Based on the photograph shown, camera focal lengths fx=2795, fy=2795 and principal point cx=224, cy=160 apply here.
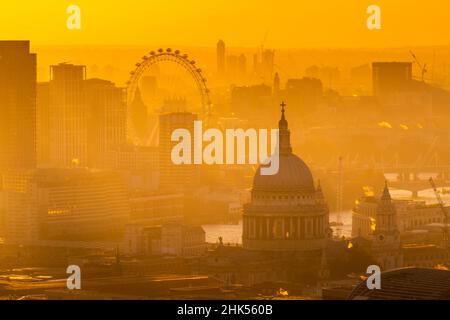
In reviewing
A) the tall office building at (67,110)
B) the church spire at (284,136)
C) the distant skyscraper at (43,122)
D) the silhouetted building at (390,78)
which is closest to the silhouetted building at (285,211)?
the church spire at (284,136)

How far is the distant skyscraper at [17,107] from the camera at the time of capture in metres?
104

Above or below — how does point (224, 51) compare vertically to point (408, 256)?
above

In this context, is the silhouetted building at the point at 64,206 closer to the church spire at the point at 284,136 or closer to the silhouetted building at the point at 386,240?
the silhouetted building at the point at 386,240

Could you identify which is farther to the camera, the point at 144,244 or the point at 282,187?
the point at 144,244

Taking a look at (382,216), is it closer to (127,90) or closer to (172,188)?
(172,188)

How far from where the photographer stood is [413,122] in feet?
490

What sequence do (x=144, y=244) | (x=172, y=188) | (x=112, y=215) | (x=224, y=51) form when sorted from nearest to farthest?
1. (x=144, y=244)
2. (x=112, y=215)
3. (x=172, y=188)
4. (x=224, y=51)

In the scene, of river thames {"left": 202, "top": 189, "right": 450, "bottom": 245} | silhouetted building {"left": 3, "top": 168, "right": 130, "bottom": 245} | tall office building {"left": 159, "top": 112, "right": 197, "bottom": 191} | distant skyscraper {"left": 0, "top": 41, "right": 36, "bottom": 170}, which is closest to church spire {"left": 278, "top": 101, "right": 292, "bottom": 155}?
river thames {"left": 202, "top": 189, "right": 450, "bottom": 245}

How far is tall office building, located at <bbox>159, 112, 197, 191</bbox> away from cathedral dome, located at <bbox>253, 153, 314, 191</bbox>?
1351 inches

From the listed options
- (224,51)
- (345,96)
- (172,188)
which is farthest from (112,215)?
(345,96)

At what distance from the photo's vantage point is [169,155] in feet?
355

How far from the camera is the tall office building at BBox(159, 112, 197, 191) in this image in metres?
106

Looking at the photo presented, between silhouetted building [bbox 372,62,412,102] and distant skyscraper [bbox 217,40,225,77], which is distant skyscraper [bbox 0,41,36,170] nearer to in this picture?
distant skyscraper [bbox 217,40,225,77]

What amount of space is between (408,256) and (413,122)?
266 ft
